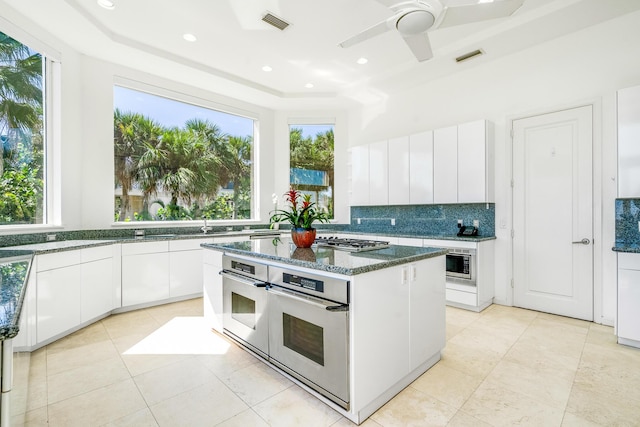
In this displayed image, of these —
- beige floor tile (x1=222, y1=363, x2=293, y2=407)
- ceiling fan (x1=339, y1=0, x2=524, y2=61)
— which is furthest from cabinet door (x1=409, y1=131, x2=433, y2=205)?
beige floor tile (x1=222, y1=363, x2=293, y2=407)

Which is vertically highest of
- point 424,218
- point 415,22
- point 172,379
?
point 415,22

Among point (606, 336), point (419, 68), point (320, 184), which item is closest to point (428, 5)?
point (419, 68)

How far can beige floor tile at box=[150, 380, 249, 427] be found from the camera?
1.81 metres

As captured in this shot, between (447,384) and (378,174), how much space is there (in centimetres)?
357

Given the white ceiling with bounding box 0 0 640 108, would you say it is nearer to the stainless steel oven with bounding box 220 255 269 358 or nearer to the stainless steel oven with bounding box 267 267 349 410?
the stainless steel oven with bounding box 220 255 269 358

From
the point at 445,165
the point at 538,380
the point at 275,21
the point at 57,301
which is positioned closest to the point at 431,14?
the point at 275,21

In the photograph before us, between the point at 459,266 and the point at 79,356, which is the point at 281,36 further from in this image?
the point at 79,356

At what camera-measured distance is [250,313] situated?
98.4 inches

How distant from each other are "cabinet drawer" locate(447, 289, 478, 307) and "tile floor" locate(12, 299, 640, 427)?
1.96 ft

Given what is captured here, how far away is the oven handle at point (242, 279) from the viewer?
2.33m

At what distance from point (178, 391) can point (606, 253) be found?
4283 mm

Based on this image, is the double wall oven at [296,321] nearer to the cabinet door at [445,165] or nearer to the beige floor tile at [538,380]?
the beige floor tile at [538,380]

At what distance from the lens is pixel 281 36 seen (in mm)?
3691

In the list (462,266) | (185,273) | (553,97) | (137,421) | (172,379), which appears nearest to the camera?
(137,421)
